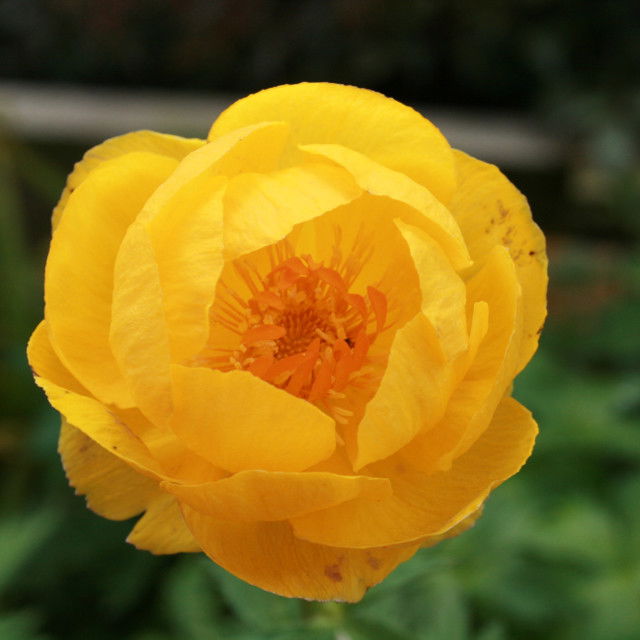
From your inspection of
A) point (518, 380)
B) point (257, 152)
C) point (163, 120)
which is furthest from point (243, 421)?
point (163, 120)

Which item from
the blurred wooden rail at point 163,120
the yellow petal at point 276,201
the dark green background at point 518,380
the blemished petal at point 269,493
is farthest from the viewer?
the blurred wooden rail at point 163,120

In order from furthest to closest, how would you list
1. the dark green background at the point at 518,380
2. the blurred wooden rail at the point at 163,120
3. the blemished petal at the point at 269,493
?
the blurred wooden rail at the point at 163,120 → the dark green background at the point at 518,380 → the blemished petal at the point at 269,493

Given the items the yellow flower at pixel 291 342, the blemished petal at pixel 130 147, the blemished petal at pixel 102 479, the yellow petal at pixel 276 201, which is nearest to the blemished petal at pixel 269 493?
the yellow flower at pixel 291 342

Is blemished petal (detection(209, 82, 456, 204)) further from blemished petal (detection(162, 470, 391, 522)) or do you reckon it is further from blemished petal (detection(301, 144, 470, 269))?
blemished petal (detection(162, 470, 391, 522))

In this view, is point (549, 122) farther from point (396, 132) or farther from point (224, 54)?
point (396, 132)

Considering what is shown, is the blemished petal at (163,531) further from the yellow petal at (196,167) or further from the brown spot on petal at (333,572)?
the yellow petal at (196,167)

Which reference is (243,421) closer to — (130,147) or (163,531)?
(163,531)
